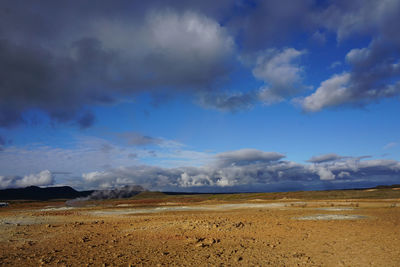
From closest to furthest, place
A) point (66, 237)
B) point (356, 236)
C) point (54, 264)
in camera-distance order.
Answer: point (54, 264) → point (356, 236) → point (66, 237)

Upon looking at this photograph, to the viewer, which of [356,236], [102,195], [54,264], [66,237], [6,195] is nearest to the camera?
[54,264]

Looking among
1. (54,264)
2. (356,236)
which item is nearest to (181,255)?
(54,264)

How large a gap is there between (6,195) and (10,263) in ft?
777

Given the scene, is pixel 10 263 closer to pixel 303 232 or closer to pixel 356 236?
pixel 303 232

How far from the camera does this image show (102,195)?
135 meters

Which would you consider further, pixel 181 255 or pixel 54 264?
pixel 181 255

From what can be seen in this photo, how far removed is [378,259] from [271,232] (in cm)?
667

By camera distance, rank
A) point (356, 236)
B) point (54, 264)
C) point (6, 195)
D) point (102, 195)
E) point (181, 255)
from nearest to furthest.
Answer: point (54, 264), point (181, 255), point (356, 236), point (102, 195), point (6, 195)

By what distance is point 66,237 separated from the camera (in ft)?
51.9

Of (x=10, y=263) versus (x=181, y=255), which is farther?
(x=181, y=255)

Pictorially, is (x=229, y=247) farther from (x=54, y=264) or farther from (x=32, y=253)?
(x=32, y=253)

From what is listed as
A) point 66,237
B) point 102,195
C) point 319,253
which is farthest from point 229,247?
point 102,195

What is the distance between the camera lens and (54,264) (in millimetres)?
10016

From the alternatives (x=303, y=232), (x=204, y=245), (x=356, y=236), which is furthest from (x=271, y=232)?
(x=204, y=245)
